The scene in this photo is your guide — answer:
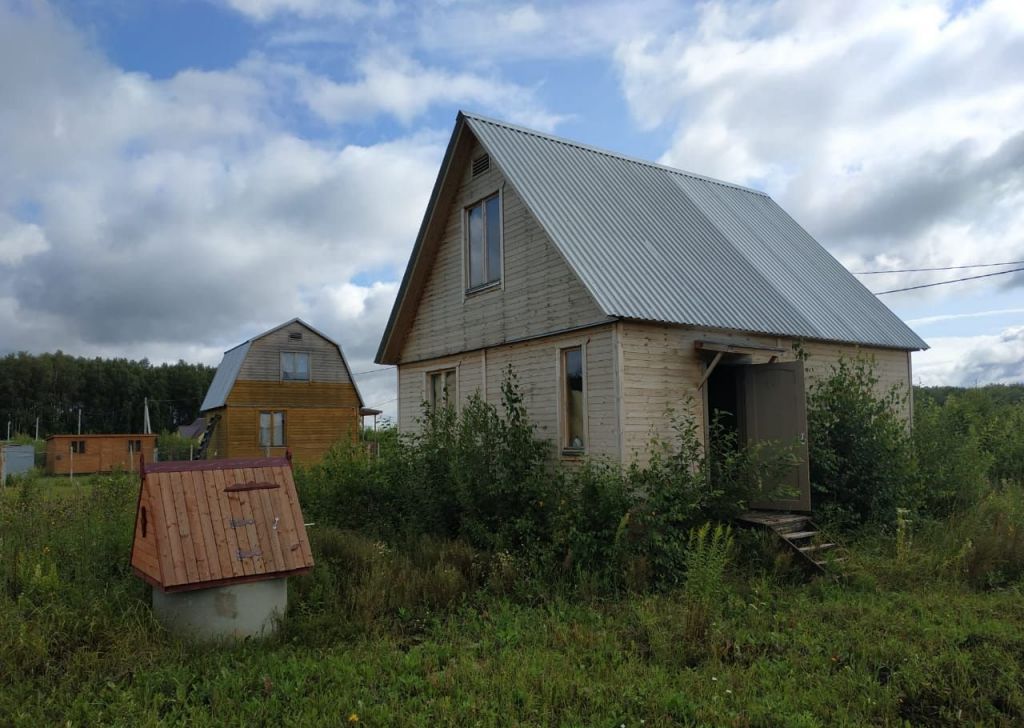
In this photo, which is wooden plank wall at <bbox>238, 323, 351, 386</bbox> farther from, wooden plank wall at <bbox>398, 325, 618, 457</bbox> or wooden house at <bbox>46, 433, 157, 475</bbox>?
wooden plank wall at <bbox>398, 325, 618, 457</bbox>

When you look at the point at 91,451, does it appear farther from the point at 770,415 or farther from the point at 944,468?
the point at 944,468

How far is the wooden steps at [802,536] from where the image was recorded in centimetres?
948

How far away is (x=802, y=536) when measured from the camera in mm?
Result: 10352

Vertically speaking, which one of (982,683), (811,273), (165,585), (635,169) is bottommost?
(982,683)

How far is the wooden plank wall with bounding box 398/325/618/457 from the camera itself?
11.0 m

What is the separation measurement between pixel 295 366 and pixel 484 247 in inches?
963

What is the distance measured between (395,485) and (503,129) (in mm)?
6859

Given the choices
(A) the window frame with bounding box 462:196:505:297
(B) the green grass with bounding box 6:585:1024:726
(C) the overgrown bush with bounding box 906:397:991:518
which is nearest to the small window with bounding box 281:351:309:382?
(A) the window frame with bounding box 462:196:505:297

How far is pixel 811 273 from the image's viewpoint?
51.5 ft

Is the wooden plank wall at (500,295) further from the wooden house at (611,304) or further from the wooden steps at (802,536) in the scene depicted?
the wooden steps at (802,536)

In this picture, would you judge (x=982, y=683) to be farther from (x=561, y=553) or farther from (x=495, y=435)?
(x=495, y=435)

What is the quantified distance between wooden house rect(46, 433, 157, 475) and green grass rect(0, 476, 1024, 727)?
36.8m

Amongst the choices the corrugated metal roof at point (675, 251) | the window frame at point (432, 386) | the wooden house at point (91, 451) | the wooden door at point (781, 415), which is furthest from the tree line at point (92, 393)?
the wooden door at point (781, 415)

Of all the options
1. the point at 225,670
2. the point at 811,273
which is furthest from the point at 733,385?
the point at 225,670
